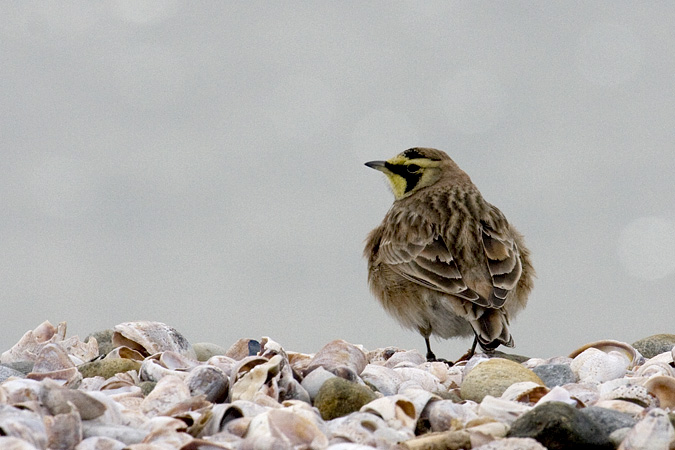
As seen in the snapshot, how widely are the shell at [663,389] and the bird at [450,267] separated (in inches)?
75.5

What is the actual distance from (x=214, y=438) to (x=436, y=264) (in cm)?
383

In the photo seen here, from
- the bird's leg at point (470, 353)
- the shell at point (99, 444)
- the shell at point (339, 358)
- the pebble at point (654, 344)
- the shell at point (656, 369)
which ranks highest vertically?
the shell at point (99, 444)

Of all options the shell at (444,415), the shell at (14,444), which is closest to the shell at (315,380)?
the shell at (444,415)

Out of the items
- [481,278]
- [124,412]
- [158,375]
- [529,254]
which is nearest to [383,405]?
[124,412]

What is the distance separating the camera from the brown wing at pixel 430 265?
744 cm

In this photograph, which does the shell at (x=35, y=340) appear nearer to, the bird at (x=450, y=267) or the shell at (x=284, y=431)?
the bird at (x=450, y=267)

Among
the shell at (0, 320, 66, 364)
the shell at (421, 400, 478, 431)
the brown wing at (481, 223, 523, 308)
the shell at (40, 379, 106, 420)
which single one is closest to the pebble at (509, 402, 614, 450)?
the shell at (421, 400, 478, 431)

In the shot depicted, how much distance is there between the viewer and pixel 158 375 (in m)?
5.60

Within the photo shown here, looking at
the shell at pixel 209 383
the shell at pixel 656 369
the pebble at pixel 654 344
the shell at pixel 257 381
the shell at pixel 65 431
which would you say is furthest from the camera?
the pebble at pixel 654 344

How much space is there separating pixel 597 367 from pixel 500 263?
167 cm

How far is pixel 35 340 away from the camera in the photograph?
7484mm

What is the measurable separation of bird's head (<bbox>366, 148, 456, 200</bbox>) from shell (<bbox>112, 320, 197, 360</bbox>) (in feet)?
11.3

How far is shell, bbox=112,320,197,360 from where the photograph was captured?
22.4 feet

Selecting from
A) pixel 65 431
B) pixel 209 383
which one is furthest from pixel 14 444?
pixel 209 383
